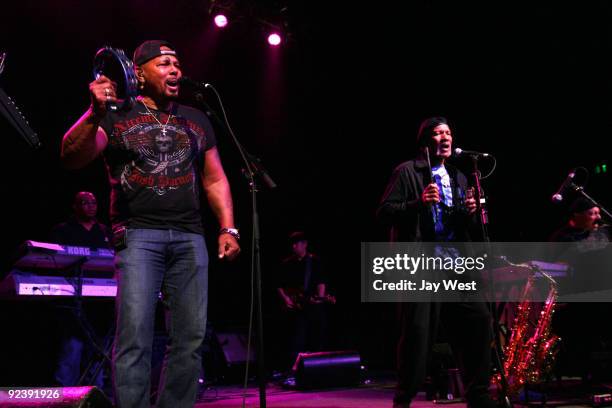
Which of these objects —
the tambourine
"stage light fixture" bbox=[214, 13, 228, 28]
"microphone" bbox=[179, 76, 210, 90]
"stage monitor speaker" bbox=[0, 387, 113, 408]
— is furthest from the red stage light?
"stage monitor speaker" bbox=[0, 387, 113, 408]

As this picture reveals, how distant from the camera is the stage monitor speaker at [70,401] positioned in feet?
7.95

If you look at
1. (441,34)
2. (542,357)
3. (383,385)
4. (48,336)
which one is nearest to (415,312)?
(542,357)

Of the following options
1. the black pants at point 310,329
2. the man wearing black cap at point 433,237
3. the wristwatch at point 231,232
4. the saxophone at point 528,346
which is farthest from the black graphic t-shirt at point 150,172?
the black pants at point 310,329

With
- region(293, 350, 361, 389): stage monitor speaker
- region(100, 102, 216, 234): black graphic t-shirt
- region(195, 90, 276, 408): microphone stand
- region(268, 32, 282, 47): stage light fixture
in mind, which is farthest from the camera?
region(268, 32, 282, 47): stage light fixture

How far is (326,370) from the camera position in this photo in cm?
766

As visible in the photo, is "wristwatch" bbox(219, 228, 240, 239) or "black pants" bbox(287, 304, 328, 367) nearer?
"wristwatch" bbox(219, 228, 240, 239)

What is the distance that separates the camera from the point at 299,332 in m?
9.87

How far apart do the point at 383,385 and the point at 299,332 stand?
2.13 m

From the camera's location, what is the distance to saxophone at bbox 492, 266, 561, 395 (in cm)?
582

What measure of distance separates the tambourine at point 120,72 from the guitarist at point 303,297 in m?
7.32

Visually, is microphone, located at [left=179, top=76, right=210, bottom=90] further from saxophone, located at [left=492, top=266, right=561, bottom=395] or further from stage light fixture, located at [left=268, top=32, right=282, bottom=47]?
stage light fixture, located at [left=268, top=32, right=282, bottom=47]

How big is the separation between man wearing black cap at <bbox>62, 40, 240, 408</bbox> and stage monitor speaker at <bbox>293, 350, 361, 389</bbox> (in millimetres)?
4553

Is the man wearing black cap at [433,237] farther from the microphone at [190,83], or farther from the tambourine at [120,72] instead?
the tambourine at [120,72]

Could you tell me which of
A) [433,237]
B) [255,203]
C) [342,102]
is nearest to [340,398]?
[433,237]
